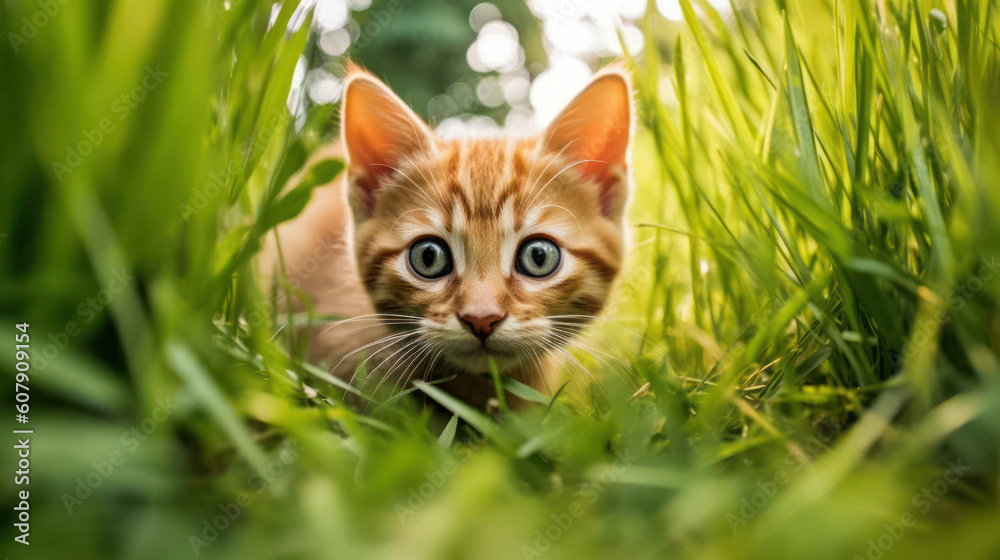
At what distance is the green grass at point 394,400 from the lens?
0.51 m

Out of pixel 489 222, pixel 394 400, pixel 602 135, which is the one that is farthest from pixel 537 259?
pixel 394 400

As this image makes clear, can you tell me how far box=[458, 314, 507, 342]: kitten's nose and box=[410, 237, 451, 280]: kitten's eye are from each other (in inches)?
7.8

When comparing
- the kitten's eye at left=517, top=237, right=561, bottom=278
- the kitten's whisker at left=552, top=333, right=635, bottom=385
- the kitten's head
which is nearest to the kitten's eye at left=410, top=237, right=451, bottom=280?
the kitten's head

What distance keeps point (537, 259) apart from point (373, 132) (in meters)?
0.58

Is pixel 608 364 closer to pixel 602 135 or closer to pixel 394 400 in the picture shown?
pixel 394 400

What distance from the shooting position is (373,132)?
1.49m

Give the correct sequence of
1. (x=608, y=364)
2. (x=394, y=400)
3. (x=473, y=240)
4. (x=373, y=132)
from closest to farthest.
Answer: (x=394, y=400) < (x=608, y=364) < (x=473, y=240) < (x=373, y=132)

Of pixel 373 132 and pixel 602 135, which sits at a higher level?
pixel 373 132

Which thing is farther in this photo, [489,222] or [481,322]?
[489,222]

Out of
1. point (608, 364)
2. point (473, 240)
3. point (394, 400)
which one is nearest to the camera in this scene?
point (394, 400)

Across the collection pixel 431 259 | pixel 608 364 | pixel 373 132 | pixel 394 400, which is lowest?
pixel 608 364

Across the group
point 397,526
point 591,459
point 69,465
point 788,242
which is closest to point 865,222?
point 788,242

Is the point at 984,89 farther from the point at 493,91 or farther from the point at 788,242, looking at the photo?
the point at 493,91

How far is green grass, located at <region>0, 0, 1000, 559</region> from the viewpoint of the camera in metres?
0.51
